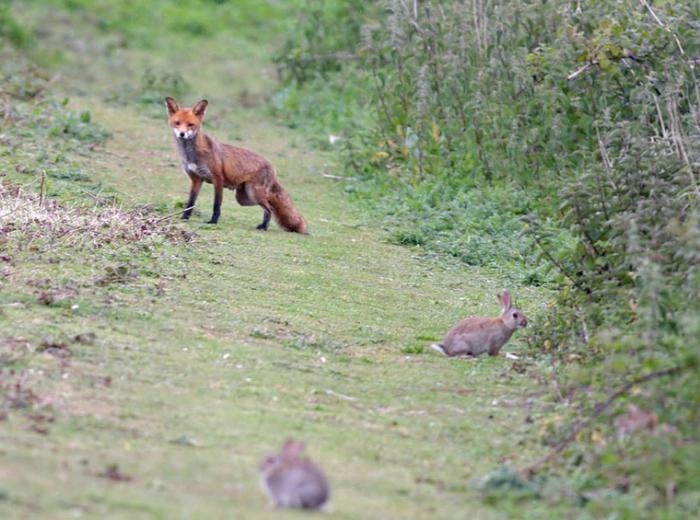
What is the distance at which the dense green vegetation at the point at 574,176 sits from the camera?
5.53 m

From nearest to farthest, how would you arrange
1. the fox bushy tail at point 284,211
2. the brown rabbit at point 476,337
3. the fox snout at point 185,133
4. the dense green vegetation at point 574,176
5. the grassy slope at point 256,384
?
the grassy slope at point 256,384 → the dense green vegetation at point 574,176 → the brown rabbit at point 476,337 → the fox snout at point 185,133 → the fox bushy tail at point 284,211

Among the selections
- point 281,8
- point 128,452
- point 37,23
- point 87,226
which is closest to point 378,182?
point 87,226

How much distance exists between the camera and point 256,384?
656 cm

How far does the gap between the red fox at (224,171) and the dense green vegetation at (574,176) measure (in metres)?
1.17

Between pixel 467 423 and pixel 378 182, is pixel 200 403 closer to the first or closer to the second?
pixel 467 423

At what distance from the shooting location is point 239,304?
814cm

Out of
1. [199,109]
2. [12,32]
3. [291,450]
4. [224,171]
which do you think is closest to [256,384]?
[291,450]

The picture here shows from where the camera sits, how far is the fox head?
1062 centimetres

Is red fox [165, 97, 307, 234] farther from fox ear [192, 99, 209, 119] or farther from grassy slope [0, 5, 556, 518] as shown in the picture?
grassy slope [0, 5, 556, 518]

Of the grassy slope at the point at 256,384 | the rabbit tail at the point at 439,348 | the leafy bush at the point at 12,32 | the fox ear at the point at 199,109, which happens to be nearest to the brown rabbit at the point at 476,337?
the rabbit tail at the point at 439,348

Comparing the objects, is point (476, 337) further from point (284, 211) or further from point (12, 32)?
point (12, 32)

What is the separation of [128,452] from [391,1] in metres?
9.13

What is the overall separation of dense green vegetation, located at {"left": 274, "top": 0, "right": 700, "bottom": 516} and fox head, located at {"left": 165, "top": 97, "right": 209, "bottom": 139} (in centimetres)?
203

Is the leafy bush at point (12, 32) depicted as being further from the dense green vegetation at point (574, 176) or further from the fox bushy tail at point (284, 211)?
the fox bushy tail at point (284, 211)
